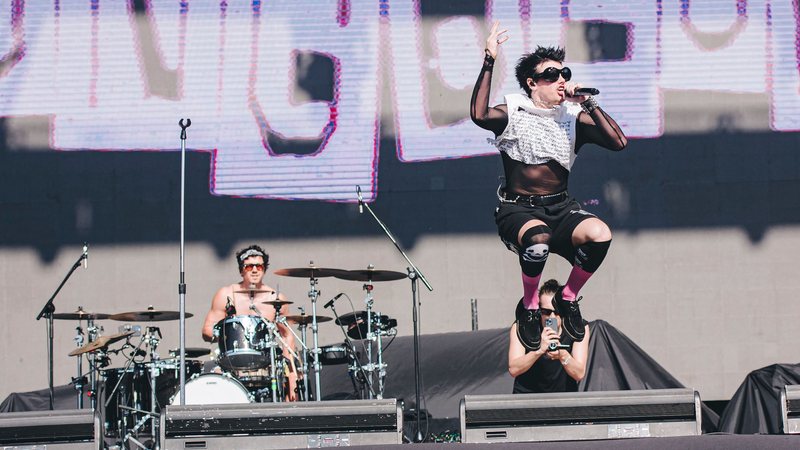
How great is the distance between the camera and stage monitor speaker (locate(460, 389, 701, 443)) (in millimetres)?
5402

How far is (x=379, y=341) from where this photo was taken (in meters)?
8.67

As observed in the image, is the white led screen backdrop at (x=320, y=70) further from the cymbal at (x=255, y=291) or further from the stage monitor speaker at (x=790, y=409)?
the stage monitor speaker at (x=790, y=409)

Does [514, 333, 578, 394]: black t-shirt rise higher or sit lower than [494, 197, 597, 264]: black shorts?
lower

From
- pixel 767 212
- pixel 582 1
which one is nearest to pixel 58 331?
pixel 582 1

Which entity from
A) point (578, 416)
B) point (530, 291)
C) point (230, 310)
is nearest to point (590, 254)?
point (530, 291)

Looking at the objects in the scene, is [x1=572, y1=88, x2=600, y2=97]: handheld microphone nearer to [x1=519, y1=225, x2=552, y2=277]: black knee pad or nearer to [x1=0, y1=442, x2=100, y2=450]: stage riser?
[x1=519, y1=225, x2=552, y2=277]: black knee pad

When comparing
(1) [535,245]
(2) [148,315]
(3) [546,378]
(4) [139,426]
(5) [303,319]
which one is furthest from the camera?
(2) [148,315]

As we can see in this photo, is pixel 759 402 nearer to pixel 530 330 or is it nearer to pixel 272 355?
pixel 530 330

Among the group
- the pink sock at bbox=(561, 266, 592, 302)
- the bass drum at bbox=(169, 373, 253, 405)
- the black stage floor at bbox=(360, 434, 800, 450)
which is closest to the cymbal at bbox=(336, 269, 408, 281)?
the bass drum at bbox=(169, 373, 253, 405)

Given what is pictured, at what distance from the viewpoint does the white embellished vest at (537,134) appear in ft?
20.3

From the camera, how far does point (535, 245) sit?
5918mm

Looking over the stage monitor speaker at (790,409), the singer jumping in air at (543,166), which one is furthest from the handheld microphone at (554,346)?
the stage monitor speaker at (790,409)

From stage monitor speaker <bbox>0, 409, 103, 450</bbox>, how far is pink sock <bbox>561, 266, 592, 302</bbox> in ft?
8.16

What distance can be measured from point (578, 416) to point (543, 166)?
1419 mm
